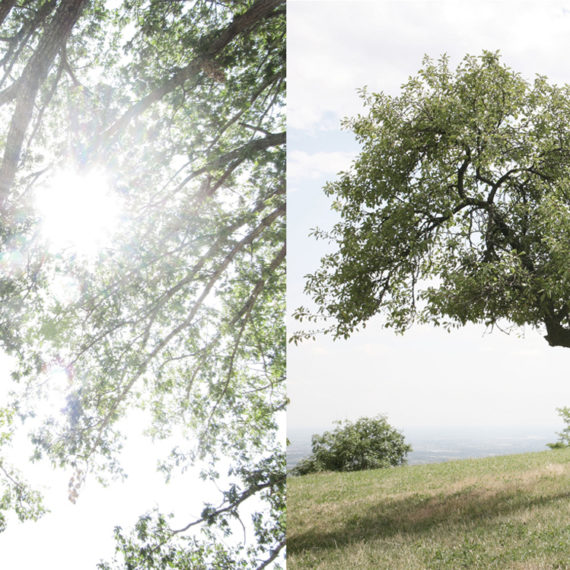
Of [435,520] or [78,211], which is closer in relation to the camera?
[78,211]

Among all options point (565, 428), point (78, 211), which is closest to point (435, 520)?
point (78, 211)

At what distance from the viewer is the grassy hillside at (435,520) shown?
4.13 m

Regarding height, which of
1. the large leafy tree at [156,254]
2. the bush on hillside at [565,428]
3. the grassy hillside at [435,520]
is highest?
the large leafy tree at [156,254]

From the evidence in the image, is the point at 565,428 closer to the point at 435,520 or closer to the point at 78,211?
the point at 435,520

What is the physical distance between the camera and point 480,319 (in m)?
5.00

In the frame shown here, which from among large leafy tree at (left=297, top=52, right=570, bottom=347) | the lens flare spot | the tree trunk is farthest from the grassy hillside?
the tree trunk

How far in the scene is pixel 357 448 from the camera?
7.88 meters

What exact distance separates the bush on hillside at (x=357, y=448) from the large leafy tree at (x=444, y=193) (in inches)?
124

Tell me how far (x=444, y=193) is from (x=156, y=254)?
3011mm

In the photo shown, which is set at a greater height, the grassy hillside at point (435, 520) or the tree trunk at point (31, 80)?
the tree trunk at point (31, 80)

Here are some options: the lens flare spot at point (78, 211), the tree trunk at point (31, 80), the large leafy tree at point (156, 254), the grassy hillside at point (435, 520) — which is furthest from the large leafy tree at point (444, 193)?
the tree trunk at point (31, 80)

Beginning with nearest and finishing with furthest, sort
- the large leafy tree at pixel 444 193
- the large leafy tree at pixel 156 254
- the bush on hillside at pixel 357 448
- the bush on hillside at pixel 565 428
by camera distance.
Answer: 1. the large leafy tree at pixel 156 254
2. the large leafy tree at pixel 444 193
3. the bush on hillside at pixel 357 448
4. the bush on hillside at pixel 565 428

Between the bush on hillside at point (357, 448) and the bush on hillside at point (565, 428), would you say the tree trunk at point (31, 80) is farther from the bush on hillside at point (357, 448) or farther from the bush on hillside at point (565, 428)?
the bush on hillside at point (565, 428)

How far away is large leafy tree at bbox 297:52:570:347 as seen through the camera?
4.93 m
